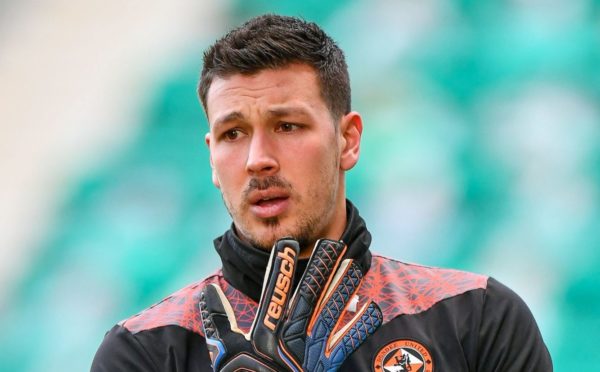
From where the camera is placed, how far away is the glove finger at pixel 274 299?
4.65 ft

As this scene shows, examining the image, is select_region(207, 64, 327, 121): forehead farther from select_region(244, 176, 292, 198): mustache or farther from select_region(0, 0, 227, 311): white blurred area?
select_region(0, 0, 227, 311): white blurred area

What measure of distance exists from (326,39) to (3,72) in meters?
2.44

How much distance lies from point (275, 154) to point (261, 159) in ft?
0.11

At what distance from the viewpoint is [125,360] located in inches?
63.6

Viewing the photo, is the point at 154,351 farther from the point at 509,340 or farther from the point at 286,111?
the point at 509,340

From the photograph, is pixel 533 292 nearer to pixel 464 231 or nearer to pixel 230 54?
pixel 464 231

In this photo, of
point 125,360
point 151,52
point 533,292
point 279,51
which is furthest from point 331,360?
point 151,52

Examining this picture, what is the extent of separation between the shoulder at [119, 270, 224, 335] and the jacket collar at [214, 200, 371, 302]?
77 millimetres

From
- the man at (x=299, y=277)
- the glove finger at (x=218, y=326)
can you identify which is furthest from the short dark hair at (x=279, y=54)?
the glove finger at (x=218, y=326)

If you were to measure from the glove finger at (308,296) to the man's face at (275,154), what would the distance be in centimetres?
14

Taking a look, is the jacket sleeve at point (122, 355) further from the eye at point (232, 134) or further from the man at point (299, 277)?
the eye at point (232, 134)

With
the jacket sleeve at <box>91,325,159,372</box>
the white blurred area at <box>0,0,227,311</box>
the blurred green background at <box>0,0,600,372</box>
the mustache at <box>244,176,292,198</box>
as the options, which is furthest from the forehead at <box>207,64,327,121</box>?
the white blurred area at <box>0,0,227,311</box>

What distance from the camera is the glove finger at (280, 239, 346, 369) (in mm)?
1435

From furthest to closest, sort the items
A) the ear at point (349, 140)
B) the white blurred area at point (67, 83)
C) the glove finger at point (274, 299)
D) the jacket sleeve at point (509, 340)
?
the white blurred area at point (67, 83) < the ear at point (349, 140) < the jacket sleeve at point (509, 340) < the glove finger at point (274, 299)
